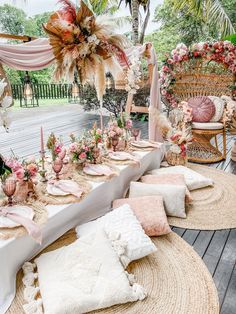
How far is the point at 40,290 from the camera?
1499 mm

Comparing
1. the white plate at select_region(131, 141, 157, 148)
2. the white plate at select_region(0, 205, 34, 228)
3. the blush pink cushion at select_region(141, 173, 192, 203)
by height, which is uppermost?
the white plate at select_region(131, 141, 157, 148)

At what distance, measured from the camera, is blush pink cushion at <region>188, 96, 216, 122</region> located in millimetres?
4156

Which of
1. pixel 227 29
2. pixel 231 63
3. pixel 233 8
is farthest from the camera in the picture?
pixel 233 8

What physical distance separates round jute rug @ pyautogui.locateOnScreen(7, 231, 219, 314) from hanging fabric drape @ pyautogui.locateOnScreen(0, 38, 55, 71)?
132 cm

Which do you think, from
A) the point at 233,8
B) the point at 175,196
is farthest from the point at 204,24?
the point at 175,196

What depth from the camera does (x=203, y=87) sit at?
4.46m

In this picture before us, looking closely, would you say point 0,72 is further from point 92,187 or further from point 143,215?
point 143,215

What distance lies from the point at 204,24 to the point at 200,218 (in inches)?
310

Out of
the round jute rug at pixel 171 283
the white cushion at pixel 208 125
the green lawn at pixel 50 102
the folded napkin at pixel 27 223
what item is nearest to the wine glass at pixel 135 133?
the white cushion at pixel 208 125

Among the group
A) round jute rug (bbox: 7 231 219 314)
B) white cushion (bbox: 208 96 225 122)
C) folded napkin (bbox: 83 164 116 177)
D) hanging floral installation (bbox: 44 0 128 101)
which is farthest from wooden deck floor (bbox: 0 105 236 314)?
hanging floral installation (bbox: 44 0 128 101)

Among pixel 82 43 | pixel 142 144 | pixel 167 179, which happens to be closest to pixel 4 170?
pixel 82 43

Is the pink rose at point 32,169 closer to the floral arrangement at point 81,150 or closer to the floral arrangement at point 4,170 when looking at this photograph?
the floral arrangement at point 4,170

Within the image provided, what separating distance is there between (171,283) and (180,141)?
2.08 m

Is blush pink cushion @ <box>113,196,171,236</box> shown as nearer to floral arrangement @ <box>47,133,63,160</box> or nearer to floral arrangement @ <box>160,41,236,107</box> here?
floral arrangement @ <box>47,133,63,160</box>
